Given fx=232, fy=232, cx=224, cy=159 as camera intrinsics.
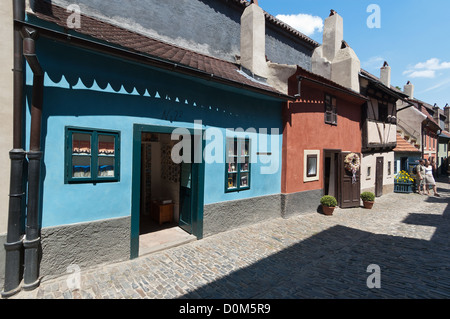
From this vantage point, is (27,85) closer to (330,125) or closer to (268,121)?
(268,121)

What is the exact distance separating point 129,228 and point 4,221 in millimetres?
2058

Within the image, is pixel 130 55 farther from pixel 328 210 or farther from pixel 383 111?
pixel 383 111

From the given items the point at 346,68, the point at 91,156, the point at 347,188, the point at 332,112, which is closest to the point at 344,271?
the point at 91,156

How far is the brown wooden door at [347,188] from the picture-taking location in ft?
34.9

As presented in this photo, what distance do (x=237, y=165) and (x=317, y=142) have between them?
4.43 meters

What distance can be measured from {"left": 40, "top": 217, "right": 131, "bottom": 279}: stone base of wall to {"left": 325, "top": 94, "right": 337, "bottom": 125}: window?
→ 29.6 ft

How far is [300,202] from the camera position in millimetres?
9109

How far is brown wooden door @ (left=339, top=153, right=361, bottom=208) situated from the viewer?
34.9ft

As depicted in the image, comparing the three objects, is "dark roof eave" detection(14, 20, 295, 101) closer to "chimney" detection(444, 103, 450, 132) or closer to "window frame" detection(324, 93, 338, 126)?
"window frame" detection(324, 93, 338, 126)

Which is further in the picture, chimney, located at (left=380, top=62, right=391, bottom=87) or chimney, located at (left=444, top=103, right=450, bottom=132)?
chimney, located at (left=444, top=103, right=450, bottom=132)

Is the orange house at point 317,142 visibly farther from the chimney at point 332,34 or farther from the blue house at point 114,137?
the chimney at point 332,34

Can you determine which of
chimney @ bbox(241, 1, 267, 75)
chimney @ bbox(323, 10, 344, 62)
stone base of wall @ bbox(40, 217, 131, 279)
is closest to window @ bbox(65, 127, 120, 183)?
stone base of wall @ bbox(40, 217, 131, 279)

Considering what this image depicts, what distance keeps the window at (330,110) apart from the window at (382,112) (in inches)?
197
